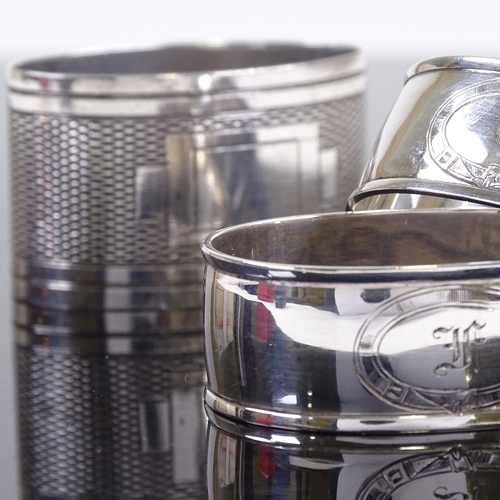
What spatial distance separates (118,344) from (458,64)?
0.28 m

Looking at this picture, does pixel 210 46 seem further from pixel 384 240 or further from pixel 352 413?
pixel 352 413

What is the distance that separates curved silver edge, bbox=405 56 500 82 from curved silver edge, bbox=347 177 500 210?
76 mm

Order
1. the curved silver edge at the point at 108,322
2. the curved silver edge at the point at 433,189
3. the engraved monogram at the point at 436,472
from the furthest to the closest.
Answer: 1. the curved silver edge at the point at 108,322
2. the curved silver edge at the point at 433,189
3. the engraved monogram at the point at 436,472

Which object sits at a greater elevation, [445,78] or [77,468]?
[445,78]

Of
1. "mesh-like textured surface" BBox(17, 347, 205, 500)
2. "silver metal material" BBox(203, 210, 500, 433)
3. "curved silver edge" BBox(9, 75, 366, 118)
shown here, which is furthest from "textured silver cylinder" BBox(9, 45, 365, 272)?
"silver metal material" BBox(203, 210, 500, 433)

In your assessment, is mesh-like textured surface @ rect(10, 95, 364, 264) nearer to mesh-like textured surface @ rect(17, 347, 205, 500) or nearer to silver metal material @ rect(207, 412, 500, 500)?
mesh-like textured surface @ rect(17, 347, 205, 500)

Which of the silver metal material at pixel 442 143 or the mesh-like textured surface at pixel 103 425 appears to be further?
the silver metal material at pixel 442 143

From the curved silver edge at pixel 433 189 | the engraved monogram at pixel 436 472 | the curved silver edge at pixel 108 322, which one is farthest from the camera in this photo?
the curved silver edge at pixel 108 322

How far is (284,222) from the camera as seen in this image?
28.4 inches

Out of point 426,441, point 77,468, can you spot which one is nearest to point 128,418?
point 77,468

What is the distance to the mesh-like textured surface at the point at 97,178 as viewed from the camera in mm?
911

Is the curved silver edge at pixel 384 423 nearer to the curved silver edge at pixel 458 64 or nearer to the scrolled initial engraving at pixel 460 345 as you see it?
the scrolled initial engraving at pixel 460 345

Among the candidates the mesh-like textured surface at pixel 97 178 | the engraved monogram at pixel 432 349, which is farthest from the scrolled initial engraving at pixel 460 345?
the mesh-like textured surface at pixel 97 178

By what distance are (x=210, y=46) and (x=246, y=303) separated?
2.06 ft
